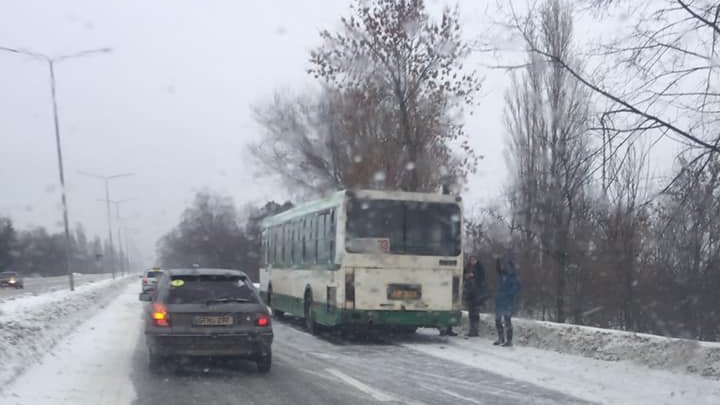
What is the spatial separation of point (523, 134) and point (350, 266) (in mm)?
16134

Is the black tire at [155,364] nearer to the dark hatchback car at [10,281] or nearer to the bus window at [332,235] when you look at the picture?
the bus window at [332,235]

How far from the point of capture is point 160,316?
39.4 ft

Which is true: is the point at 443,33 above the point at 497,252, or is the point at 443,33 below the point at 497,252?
above

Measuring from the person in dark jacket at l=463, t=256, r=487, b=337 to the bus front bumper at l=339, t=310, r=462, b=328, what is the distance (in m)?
0.69

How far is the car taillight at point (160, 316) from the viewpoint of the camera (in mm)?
11953

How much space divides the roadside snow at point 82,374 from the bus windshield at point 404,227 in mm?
5226

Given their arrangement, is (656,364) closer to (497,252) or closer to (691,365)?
(691,365)

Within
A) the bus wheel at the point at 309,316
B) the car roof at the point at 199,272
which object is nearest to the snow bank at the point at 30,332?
the car roof at the point at 199,272

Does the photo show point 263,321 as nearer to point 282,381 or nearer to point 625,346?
point 282,381

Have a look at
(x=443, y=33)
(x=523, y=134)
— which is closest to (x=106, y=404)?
Result: (x=443, y=33)

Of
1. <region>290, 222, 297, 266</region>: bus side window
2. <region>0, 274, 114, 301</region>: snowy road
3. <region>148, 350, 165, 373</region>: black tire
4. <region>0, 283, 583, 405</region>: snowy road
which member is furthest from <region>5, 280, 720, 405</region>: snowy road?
<region>0, 274, 114, 301</region>: snowy road

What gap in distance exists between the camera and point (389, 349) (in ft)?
53.9

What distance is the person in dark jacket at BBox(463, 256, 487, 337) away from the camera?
18094 millimetres

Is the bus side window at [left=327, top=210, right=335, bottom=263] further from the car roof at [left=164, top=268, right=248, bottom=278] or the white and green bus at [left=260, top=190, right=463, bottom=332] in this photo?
the car roof at [left=164, top=268, right=248, bottom=278]
